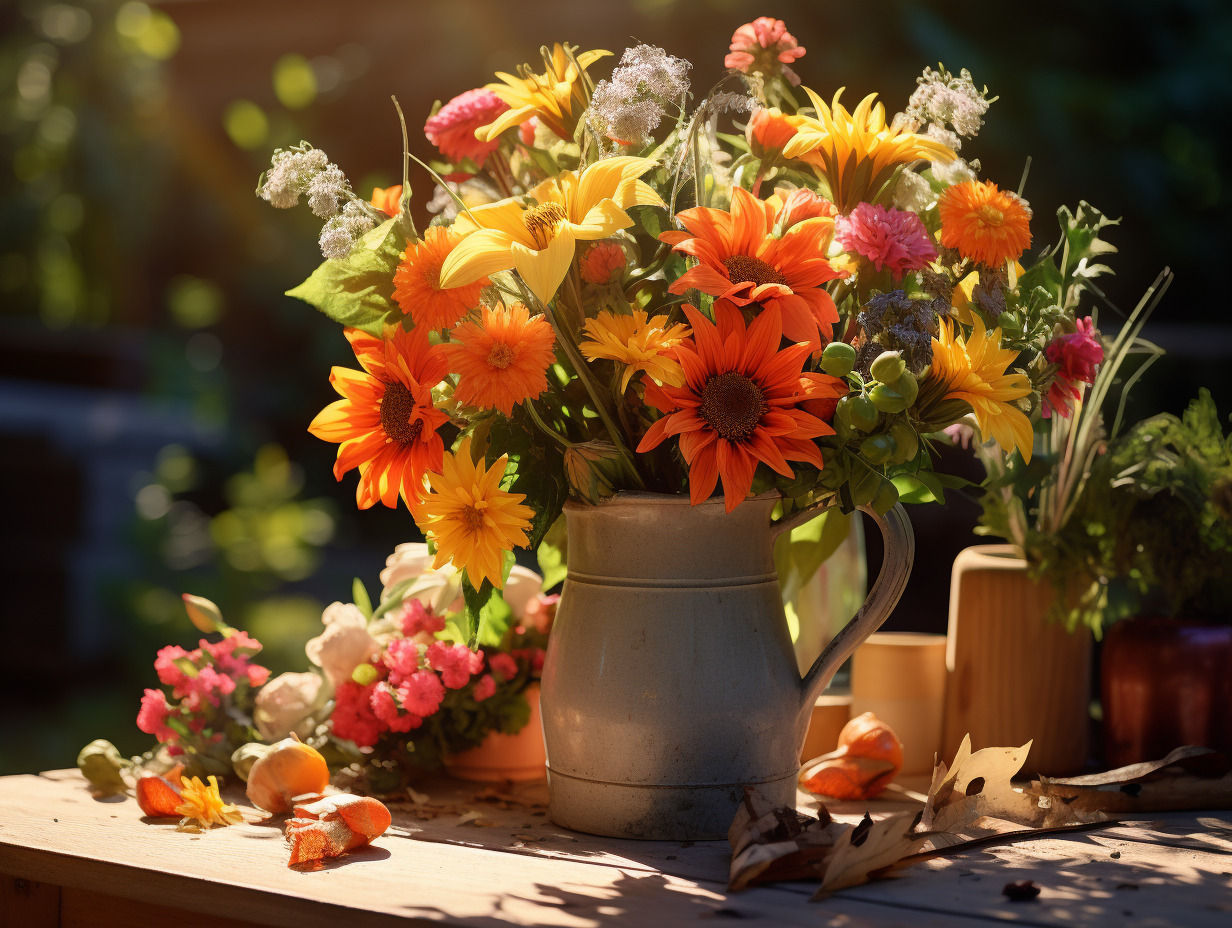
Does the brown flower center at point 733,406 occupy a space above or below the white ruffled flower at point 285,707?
above

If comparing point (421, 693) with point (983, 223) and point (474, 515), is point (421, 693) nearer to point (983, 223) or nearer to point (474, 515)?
point (474, 515)

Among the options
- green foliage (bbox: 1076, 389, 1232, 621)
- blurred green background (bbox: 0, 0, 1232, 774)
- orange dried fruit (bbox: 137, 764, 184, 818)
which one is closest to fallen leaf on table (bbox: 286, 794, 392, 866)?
orange dried fruit (bbox: 137, 764, 184, 818)

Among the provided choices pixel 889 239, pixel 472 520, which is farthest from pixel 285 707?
pixel 889 239

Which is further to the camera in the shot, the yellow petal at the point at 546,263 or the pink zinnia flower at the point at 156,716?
the pink zinnia flower at the point at 156,716

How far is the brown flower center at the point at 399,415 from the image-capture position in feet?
2.32

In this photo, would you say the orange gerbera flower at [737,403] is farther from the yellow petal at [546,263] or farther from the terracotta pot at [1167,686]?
the terracotta pot at [1167,686]

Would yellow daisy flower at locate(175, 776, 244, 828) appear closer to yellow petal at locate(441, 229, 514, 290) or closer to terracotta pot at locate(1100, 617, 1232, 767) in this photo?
yellow petal at locate(441, 229, 514, 290)

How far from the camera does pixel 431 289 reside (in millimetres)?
702

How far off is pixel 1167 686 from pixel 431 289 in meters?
0.57

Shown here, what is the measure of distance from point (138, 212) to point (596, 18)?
1.46 metres

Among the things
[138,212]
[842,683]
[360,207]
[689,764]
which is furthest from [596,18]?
[689,764]

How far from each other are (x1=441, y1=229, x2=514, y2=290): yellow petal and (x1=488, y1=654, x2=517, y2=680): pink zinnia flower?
0.32m

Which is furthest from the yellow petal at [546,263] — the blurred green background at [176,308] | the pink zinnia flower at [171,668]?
the blurred green background at [176,308]

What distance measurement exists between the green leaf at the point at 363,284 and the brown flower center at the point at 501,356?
0.41ft
